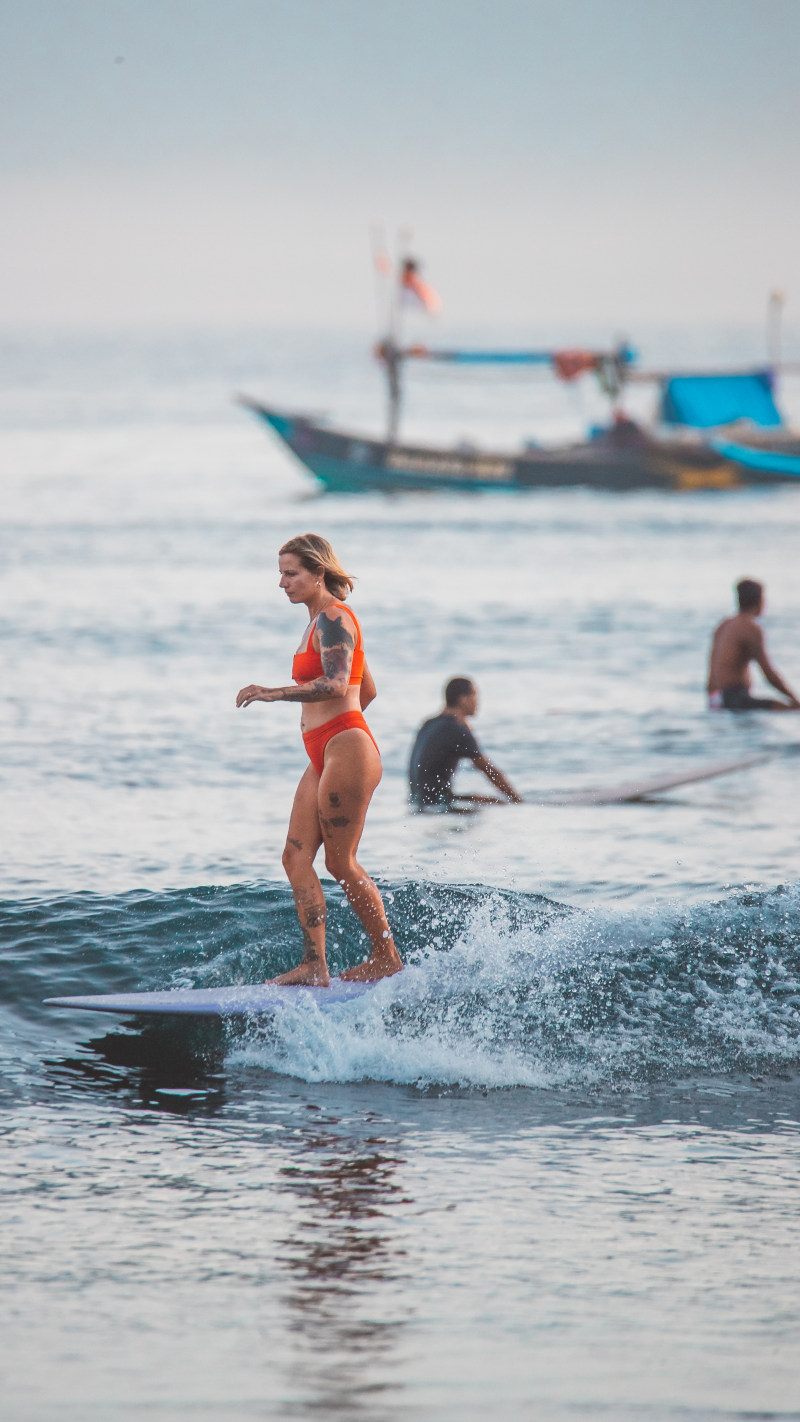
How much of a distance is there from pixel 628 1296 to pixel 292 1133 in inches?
66.7

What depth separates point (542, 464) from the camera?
39562 mm

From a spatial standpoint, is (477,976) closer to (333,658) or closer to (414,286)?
(333,658)

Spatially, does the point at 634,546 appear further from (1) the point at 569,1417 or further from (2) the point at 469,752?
(1) the point at 569,1417

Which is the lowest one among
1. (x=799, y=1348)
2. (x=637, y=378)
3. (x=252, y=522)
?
(x=799, y=1348)

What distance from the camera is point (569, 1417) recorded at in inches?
171

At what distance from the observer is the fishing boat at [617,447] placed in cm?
3941

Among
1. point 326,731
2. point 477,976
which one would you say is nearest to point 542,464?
point 477,976

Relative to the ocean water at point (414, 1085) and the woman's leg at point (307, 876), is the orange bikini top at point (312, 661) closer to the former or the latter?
the woman's leg at point (307, 876)

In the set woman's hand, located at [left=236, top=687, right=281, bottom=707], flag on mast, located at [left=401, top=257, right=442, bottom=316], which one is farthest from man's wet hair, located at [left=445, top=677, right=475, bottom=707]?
flag on mast, located at [left=401, top=257, right=442, bottom=316]

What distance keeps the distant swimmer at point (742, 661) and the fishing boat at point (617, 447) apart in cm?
2354

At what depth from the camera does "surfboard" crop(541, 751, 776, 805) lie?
1213 centimetres

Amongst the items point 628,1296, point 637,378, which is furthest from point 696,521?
point 628,1296

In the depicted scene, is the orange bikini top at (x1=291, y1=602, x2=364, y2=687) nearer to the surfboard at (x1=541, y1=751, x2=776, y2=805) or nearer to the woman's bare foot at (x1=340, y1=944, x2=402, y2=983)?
the woman's bare foot at (x1=340, y1=944, x2=402, y2=983)

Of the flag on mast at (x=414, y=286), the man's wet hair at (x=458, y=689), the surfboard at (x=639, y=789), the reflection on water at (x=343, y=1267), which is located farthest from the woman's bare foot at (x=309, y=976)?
the flag on mast at (x=414, y=286)
